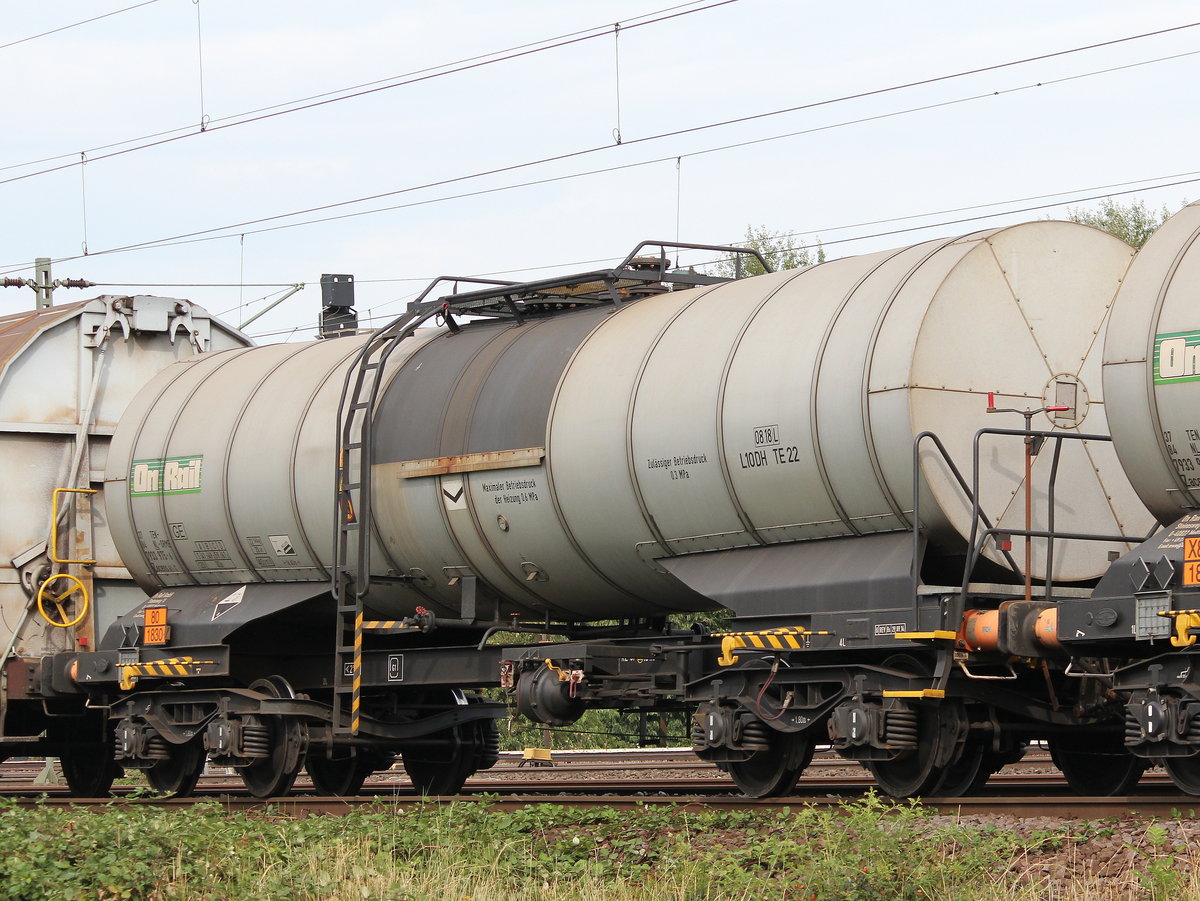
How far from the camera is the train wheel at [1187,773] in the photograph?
32.9ft

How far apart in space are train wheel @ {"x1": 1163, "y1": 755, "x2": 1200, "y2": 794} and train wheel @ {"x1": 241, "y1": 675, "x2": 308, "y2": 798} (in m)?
7.96

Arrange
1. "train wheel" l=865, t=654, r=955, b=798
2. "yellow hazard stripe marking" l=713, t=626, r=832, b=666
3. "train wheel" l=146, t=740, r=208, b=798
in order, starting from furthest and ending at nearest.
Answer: "train wheel" l=146, t=740, r=208, b=798
"yellow hazard stripe marking" l=713, t=626, r=832, b=666
"train wheel" l=865, t=654, r=955, b=798

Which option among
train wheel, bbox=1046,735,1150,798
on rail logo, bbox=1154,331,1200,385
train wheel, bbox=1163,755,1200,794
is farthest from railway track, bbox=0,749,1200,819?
on rail logo, bbox=1154,331,1200,385

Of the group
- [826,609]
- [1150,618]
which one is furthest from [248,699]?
[1150,618]

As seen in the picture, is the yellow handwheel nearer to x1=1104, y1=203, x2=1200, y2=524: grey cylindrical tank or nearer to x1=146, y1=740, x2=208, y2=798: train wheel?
x1=146, y1=740, x2=208, y2=798: train wheel

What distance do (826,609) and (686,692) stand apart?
1608 mm

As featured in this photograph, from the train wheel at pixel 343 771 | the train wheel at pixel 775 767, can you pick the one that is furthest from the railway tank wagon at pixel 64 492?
the train wheel at pixel 775 767

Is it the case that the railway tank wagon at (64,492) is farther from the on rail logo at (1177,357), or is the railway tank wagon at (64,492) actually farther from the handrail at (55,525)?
→ the on rail logo at (1177,357)

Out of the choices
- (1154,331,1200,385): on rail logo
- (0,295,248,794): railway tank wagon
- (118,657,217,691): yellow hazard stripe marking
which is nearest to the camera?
(1154,331,1200,385): on rail logo

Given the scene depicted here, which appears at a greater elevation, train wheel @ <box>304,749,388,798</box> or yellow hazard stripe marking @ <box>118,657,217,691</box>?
yellow hazard stripe marking @ <box>118,657,217,691</box>

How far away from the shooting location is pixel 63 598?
56.1 ft

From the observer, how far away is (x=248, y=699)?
49.8ft

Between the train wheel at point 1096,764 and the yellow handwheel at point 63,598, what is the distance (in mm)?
9909

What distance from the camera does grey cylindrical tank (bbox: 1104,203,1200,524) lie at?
10.0 m
